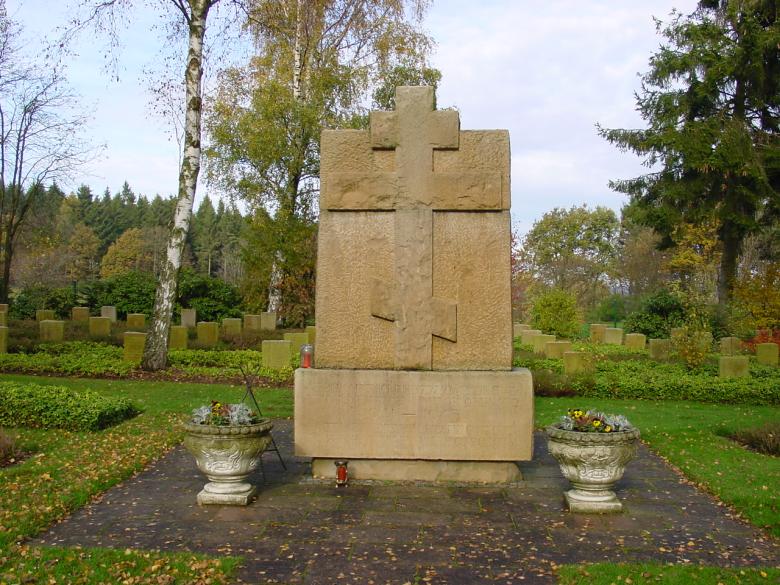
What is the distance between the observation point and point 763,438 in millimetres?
9328

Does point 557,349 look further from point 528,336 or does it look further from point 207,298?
point 207,298

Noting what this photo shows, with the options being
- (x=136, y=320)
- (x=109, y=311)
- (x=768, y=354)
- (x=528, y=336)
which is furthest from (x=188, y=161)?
(x=768, y=354)

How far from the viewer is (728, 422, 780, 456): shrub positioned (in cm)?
912

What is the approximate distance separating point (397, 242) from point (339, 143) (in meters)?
1.21

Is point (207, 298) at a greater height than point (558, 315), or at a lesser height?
greater

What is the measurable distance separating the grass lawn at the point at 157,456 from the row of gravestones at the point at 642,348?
7.72 ft

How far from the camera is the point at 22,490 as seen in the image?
674 centimetres

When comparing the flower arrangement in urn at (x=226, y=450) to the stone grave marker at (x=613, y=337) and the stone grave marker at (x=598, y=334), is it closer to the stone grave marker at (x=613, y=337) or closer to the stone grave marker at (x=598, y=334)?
the stone grave marker at (x=613, y=337)

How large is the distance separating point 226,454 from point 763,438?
7157 mm

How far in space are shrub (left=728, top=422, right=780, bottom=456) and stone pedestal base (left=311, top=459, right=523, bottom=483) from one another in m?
4.15

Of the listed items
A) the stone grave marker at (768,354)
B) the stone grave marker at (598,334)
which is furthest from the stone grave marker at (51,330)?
the stone grave marker at (768,354)

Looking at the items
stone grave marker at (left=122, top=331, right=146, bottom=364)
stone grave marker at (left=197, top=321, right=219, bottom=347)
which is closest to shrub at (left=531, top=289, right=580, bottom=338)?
stone grave marker at (left=197, top=321, right=219, bottom=347)

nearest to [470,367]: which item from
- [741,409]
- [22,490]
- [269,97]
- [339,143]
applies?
[339,143]

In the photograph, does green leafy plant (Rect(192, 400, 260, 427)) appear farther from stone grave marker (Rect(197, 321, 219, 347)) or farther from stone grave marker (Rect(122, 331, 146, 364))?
stone grave marker (Rect(197, 321, 219, 347))
